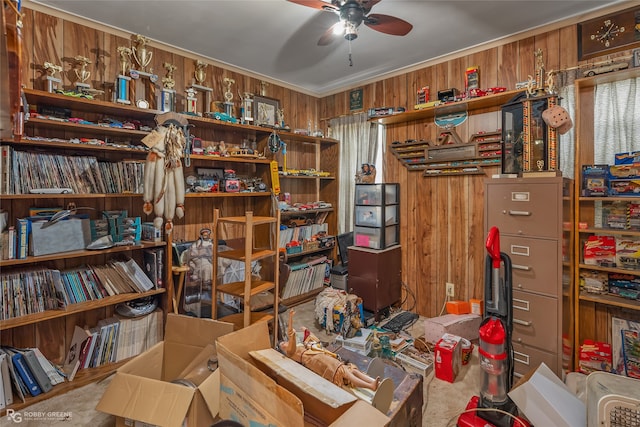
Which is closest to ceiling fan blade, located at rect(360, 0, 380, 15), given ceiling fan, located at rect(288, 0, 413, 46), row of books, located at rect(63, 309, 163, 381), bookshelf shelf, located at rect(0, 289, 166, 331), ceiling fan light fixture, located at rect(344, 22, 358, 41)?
ceiling fan, located at rect(288, 0, 413, 46)

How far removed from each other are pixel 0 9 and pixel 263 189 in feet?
8.60

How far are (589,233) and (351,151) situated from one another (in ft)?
7.81

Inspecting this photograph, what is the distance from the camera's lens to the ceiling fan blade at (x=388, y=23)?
1924 millimetres

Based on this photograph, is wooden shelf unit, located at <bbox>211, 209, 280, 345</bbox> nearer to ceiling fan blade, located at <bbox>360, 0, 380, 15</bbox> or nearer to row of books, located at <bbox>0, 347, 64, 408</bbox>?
row of books, located at <bbox>0, 347, 64, 408</bbox>

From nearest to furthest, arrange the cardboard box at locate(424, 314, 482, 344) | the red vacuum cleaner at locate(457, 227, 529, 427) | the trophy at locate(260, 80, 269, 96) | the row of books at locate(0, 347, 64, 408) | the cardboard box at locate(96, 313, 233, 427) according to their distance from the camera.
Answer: the cardboard box at locate(96, 313, 233, 427), the red vacuum cleaner at locate(457, 227, 529, 427), the row of books at locate(0, 347, 64, 408), the cardboard box at locate(424, 314, 482, 344), the trophy at locate(260, 80, 269, 96)

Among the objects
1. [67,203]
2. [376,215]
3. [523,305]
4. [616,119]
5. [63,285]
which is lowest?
[523,305]

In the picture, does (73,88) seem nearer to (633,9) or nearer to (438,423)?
(438,423)

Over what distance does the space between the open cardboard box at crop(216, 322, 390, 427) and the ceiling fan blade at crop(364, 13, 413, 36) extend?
194cm

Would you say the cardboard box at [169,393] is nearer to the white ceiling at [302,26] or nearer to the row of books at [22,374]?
the row of books at [22,374]

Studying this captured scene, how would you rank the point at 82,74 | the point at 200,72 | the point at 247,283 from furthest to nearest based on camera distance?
the point at 200,72, the point at 82,74, the point at 247,283

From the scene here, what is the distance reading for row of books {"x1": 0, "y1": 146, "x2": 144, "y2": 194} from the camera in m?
1.98

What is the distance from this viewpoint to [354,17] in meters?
1.87

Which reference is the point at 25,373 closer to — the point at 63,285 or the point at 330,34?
the point at 63,285

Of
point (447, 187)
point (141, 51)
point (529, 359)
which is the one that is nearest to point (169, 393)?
point (529, 359)
